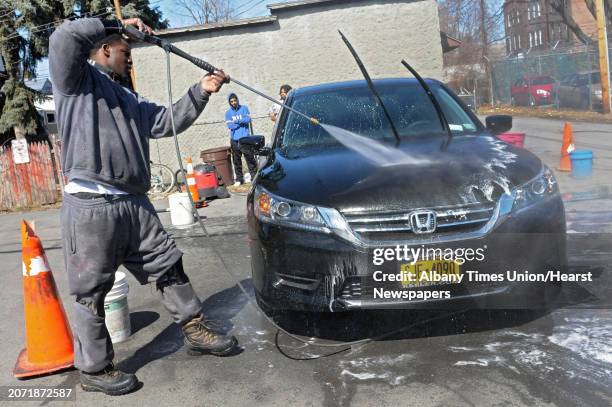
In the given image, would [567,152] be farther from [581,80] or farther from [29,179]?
[581,80]

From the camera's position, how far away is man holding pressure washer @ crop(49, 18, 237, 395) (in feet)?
10.6

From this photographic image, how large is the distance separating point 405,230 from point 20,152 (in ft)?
44.2

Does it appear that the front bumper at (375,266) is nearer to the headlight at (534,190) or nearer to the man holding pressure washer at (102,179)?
the headlight at (534,190)

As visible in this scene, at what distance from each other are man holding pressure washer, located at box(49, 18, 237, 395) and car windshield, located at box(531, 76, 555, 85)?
94.5 feet

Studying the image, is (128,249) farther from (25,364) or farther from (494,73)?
(494,73)

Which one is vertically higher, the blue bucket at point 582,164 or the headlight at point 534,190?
the headlight at point 534,190

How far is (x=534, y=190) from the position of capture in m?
3.64

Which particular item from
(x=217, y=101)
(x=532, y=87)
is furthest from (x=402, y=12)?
(x=532, y=87)

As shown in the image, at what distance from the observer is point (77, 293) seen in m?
3.33

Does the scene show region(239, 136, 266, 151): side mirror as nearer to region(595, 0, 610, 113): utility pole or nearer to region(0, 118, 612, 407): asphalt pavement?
region(0, 118, 612, 407): asphalt pavement

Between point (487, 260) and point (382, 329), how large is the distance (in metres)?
0.94

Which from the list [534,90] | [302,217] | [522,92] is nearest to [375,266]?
[302,217]

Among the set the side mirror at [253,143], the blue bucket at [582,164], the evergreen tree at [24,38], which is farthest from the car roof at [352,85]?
the evergreen tree at [24,38]

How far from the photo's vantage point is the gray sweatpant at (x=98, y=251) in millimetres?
3309
